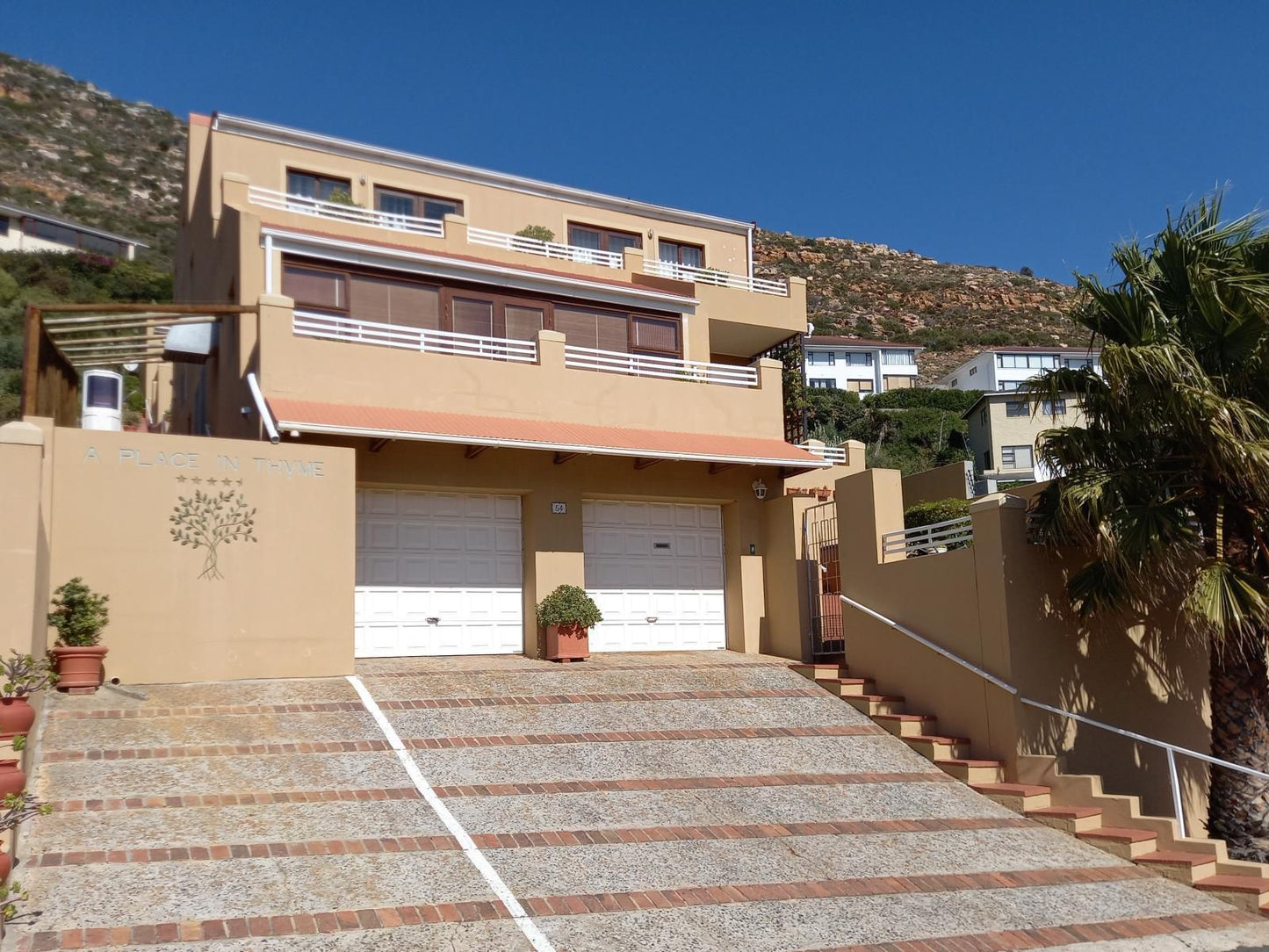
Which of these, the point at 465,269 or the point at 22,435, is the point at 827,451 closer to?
the point at 465,269

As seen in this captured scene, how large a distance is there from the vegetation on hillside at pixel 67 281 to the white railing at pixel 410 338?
40.7 metres

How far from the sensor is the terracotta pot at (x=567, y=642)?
17125 millimetres

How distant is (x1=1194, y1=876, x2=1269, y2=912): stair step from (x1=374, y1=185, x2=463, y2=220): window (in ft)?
60.5

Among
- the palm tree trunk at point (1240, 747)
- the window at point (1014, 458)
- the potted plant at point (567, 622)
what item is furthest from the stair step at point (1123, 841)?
the window at point (1014, 458)

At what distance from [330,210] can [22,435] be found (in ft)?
39.0

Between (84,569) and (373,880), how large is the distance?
21.1 ft

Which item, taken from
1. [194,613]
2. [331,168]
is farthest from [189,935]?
[331,168]

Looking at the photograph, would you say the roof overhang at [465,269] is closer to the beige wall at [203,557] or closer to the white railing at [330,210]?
the white railing at [330,210]

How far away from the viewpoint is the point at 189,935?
742cm

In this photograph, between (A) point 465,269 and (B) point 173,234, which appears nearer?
(A) point 465,269

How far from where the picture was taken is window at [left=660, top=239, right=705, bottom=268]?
27094mm

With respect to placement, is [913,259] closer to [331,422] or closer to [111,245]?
[111,245]

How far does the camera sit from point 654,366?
20.5 m

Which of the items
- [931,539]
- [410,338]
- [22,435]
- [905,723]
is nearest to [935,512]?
[931,539]
